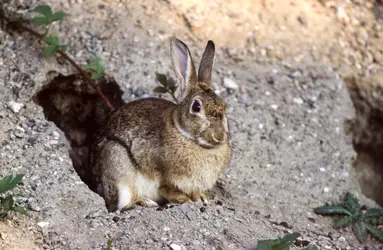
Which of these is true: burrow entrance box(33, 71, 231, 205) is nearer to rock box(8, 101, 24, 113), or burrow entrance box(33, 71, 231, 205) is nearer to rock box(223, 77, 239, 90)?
rock box(8, 101, 24, 113)

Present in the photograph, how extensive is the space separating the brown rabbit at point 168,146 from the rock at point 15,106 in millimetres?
704

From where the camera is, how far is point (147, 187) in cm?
592

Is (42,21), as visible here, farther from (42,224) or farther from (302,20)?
(302,20)

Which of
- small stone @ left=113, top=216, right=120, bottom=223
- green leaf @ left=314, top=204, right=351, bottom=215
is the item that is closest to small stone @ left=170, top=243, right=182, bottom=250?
small stone @ left=113, top=216, right=120, bottom=223

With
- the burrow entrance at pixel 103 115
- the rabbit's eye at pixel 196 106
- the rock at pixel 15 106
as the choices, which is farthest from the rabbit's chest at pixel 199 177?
the rock at pixel 15 106

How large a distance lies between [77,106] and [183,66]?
4.82ft

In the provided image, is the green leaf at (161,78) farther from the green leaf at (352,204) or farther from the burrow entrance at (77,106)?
the green leaf at (352,204)

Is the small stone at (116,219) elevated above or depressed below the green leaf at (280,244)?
below

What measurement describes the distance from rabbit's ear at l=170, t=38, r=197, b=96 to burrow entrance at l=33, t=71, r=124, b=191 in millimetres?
991

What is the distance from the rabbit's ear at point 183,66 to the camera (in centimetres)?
583

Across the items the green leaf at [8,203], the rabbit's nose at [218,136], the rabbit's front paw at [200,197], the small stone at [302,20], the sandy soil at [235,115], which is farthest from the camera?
the small stone at [302,20]

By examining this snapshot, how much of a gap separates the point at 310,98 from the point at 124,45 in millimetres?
1787

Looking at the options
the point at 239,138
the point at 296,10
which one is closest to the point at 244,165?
the point at 239,138

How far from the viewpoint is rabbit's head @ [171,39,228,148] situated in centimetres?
550
